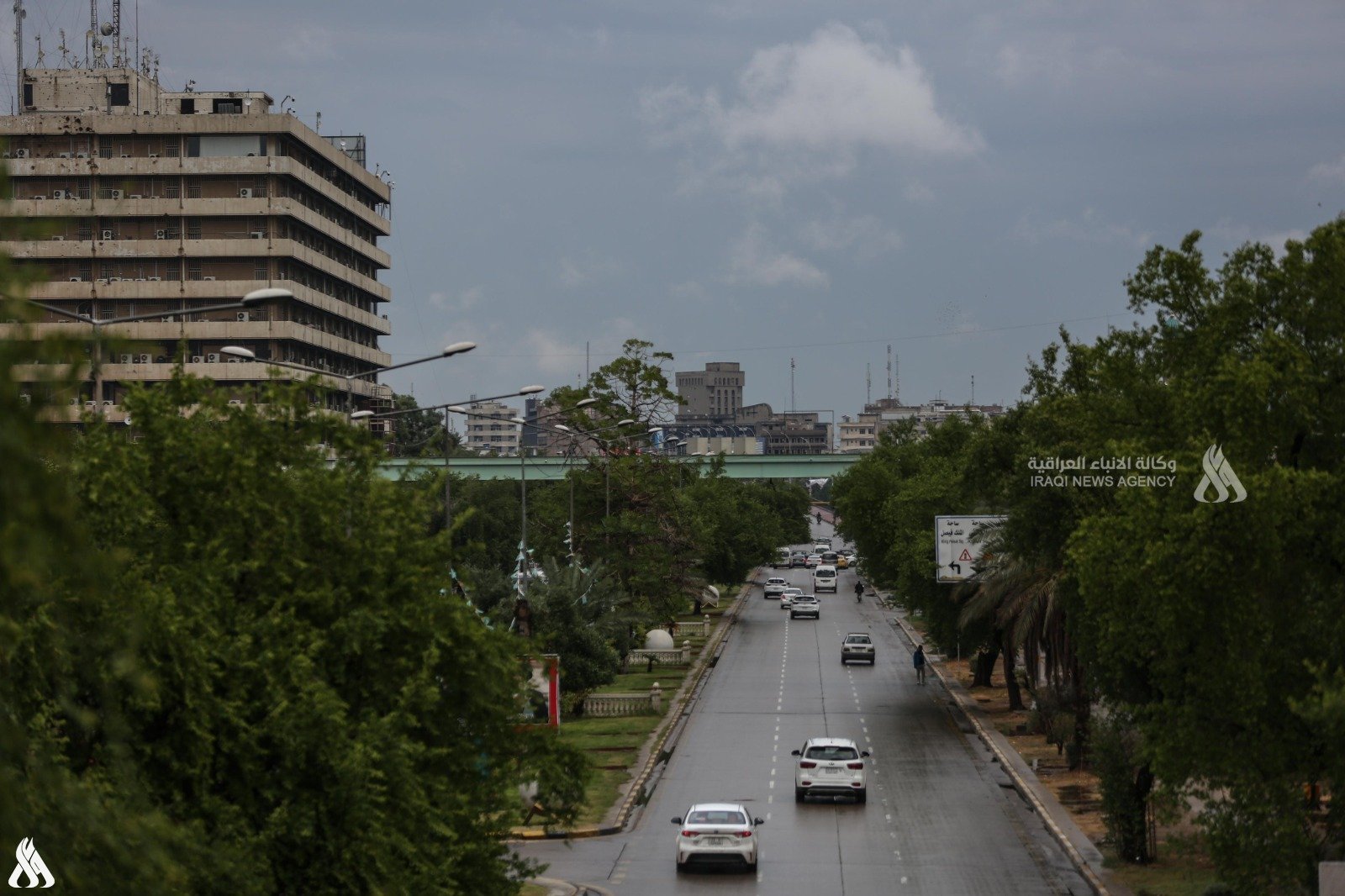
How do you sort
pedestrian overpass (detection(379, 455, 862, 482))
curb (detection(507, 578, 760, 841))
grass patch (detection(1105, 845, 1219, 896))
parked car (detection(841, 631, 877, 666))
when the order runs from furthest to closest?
pedestrian overpass (detection(379, 455, 862, 482)) < parked car (detection(841, 631, 877, 666)) < curb (detection(507, 578, 760, 841)) < grass patch (detection(1105, 845, 1219, 896))

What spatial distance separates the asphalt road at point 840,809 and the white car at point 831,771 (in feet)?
1.38

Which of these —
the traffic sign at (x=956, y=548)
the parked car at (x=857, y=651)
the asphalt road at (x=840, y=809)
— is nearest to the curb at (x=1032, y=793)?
the asphalt road at (x=840, y=809)

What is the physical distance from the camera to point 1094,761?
3206cm

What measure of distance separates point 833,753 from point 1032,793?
5012 millimetres

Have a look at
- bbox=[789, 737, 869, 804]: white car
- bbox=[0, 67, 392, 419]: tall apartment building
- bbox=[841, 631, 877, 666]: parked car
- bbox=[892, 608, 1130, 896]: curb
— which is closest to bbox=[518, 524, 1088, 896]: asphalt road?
bbox=[892, 608, 1130, 896]: curb

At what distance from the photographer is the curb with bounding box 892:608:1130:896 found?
99.3 ft

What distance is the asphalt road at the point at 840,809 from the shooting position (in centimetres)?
3028

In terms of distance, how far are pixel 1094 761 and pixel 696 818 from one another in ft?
24.0

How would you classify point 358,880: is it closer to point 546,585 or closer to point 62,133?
point 546,585

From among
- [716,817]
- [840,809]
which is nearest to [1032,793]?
[840,809]

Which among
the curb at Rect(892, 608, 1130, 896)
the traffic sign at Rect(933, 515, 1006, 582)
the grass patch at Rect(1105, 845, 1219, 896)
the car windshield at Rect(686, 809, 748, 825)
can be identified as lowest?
the curb at Rect(892, 608, 1130, 896)

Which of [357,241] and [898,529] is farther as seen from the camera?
[357,241]

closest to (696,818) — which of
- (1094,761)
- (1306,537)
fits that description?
(1094,761)

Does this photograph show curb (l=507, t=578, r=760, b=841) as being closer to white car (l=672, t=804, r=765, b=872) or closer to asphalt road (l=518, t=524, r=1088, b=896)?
asphalt road (l=518, t=524, r=1088, b=896)
